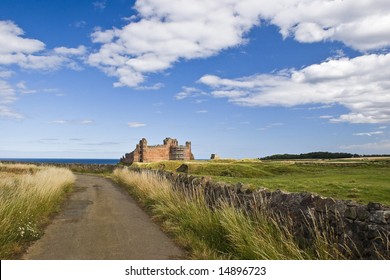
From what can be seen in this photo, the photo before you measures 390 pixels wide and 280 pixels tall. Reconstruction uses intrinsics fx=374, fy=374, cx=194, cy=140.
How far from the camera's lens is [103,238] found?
1034 cm

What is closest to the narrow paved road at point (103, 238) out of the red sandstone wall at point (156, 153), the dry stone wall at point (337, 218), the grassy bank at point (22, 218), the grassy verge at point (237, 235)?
the grassy bank at point (22, 218)

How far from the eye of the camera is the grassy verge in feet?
24.3

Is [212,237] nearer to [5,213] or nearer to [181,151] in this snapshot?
[5,213]

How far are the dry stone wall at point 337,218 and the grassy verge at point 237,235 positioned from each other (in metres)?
0.20

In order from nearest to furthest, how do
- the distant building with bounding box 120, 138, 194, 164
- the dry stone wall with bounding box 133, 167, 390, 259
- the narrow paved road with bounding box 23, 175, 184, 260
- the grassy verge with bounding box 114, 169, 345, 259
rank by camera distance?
1. the dry stone wall with bounding box 133, 167, 390, 259
2. the grassy verge with bounding box 114, 169, 345, 259
3. the narrow paved road with bounding box 23, 175, 184, 260
4. the distant building with bounding box 120, 138, 194, 164

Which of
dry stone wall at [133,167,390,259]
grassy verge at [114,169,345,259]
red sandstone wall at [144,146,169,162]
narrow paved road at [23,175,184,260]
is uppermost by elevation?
red sandstone wall at [144,146,169,162]

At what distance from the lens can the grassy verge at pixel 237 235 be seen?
7402 millimetres

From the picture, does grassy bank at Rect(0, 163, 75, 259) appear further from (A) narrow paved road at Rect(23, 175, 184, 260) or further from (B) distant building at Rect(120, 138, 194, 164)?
(B) distant building at Rect(120, 138, 194, 164)

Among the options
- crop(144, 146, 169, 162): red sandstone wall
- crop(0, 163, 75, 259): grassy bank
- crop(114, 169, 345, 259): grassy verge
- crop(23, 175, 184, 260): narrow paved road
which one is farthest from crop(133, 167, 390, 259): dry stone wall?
crop(144, 146, 169, 162): red sandstone wall

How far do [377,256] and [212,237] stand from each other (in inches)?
170

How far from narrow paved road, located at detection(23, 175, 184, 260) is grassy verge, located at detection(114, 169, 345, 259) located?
0.59m

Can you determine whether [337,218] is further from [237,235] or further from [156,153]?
[156,153]

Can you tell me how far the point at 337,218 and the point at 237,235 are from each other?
239 cm
